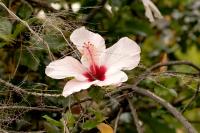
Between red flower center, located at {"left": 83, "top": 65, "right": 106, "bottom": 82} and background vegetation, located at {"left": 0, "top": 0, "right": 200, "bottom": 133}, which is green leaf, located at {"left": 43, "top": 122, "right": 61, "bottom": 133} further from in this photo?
red flower center, located at {"left": 83, "top": 65, "right": 106, "bottom": 82}

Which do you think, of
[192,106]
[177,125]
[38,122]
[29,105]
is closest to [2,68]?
[38,122]

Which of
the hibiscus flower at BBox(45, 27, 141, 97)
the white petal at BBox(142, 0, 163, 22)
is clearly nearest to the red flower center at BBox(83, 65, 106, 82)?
the hibiscus flower at BBox(45, 27, 141, 97)

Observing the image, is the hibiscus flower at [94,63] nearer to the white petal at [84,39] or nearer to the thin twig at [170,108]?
the white petal at [84,39]

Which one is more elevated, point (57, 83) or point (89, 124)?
point (57, 83)

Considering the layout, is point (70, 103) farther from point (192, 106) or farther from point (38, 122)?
point (192, 106)

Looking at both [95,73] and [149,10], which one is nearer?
[95,73]

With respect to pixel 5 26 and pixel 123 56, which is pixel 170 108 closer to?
pixel 123 56

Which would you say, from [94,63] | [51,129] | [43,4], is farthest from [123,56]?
[43,4]
